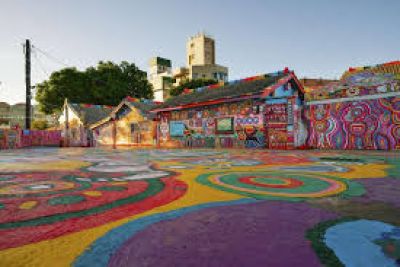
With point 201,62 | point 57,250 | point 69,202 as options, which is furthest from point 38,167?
point 201,62

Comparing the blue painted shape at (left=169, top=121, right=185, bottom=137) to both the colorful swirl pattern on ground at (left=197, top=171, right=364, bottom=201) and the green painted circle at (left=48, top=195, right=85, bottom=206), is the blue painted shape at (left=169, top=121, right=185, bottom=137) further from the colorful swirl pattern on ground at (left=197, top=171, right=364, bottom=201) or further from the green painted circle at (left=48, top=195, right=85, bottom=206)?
the green painted circle at (left=48, top=195, right=85, bottom=206)

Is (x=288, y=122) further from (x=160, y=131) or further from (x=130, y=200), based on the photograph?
(x=130, y=200)

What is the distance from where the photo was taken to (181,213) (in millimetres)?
2553

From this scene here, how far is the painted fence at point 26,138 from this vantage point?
2347 cm

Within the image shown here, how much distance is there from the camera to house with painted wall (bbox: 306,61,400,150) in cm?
1090

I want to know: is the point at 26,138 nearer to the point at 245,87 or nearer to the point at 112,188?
the point at 245,87

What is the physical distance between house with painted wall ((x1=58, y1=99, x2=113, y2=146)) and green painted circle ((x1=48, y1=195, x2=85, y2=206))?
25196 millimetres

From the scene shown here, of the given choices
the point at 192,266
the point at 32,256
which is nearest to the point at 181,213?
the point at 192,266

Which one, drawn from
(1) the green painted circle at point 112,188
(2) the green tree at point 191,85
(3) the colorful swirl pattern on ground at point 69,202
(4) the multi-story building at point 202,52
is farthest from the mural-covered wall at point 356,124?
(4) the multi-story building at point 202,52

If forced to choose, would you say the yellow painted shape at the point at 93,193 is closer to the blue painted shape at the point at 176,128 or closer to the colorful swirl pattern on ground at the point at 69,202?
the colorful swirl pattern on ground at the point at 69,202

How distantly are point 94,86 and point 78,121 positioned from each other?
332 inches

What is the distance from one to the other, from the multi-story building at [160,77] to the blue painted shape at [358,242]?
6152cm

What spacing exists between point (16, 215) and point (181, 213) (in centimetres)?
161

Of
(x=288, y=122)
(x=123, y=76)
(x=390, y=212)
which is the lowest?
(x=390, y=212)
